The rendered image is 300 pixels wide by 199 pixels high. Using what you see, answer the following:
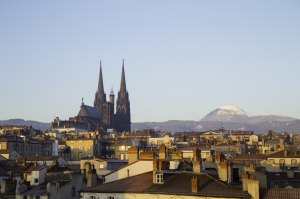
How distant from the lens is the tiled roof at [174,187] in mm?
36312

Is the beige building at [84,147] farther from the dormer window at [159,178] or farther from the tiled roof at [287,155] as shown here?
the dormer window at [159,178]

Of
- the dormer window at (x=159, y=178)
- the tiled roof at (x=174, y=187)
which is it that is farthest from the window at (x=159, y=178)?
the tiled roof at (x=174, y=187)

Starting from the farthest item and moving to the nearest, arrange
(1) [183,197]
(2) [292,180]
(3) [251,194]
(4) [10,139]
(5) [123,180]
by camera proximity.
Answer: (4) [10,139]
(2) [292,180]
(5) [123,180]
(1) [183,197]
(3) [251,194]

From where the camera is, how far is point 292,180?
194 ft

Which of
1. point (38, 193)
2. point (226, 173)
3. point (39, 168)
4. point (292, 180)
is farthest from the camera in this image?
point (292, 180)

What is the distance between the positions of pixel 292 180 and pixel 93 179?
22.1 metres

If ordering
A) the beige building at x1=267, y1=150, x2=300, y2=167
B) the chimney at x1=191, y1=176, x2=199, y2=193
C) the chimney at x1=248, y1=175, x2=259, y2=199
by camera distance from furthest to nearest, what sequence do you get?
the beige building at x1=267, y1=150, x2=300, y2=167 < the chimney at x1=191, y1=176, x2=199, y2=193 < the chimney at x1=248, y1=175, x2=259, y2=199

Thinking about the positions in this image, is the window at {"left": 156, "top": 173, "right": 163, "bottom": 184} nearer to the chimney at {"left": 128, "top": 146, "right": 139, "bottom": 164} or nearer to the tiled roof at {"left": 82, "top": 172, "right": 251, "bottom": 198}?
the tiled roof at {"left": 82, "top": 172, "right": 251, "bottom": 198}

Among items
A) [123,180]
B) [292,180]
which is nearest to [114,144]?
[292,180]

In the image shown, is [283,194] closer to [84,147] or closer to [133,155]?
[133,155]

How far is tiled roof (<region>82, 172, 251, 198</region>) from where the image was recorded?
119 feet

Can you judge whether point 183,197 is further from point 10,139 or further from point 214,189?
point 10,139

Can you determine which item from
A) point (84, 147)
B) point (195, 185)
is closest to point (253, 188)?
point (195, 185)

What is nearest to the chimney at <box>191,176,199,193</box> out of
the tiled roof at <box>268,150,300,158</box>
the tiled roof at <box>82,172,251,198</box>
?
→ the tiled roof at <box>82,172,251,198</box>
